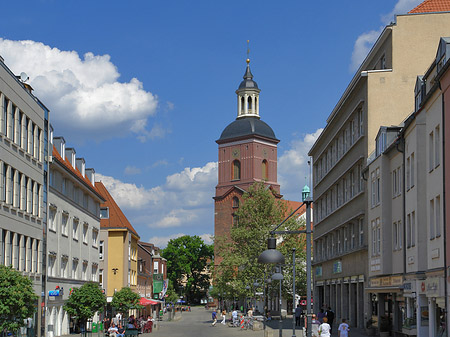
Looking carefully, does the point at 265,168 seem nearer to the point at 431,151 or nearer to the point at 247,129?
the point at 247,129

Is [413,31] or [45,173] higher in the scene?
[413,31]

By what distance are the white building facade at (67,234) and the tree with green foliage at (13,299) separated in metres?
18.7

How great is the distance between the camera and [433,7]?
48.0 metres

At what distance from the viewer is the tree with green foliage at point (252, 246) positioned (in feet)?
256

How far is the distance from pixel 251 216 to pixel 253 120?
64.9 meters

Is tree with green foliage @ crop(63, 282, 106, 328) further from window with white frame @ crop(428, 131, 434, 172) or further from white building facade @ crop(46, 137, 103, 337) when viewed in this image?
window with white frame @ crop(428, 131, 434, 172)

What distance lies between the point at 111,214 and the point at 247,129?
68.4m

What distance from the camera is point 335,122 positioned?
5694cm

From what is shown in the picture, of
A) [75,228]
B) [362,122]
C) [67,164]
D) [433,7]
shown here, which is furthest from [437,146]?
[67,164]

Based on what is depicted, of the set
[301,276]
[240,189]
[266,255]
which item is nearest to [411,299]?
[266,255]

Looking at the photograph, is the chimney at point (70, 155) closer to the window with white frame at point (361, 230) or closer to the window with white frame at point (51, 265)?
the window with white frame at point (51, 265)

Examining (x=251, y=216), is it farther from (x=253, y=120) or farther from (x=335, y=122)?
(x=253, y=120)

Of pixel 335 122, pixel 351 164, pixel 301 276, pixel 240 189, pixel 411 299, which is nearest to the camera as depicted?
pixel 411 299

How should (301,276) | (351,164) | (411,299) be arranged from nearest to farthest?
1. (411,299)
2. (351,164)
3. (301,276)
